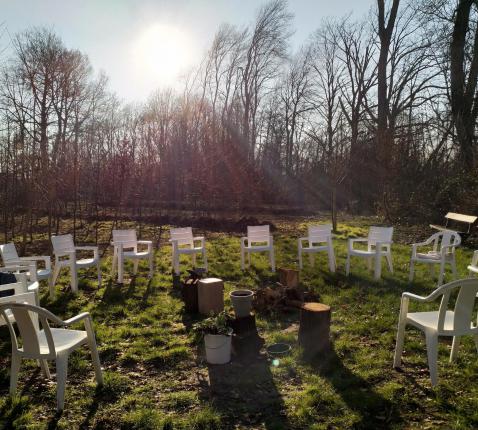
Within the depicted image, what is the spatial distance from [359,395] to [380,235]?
410 cm

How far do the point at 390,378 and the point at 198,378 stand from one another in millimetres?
1544

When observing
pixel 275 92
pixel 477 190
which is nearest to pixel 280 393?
pixel 477 190

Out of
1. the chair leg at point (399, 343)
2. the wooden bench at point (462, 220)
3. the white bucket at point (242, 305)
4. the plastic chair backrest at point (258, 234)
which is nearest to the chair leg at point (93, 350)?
the white bucket at point (242, 305)

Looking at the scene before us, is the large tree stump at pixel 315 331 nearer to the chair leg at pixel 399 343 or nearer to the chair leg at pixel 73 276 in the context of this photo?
the chair leg at pixel 399 343

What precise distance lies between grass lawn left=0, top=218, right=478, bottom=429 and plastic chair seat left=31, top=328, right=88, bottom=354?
45cm

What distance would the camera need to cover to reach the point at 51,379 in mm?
3365

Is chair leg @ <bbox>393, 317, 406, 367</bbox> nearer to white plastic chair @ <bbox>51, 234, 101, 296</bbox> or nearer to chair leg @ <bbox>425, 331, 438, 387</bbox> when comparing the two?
chair leg @ <bbox>425, 331, 438, 387</bbox>

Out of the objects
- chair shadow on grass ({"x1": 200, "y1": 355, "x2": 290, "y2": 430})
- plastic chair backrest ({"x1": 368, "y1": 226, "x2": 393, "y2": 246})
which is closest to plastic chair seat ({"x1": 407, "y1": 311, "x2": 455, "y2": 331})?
chair shadow on grass ({"x1": 200, "y1": 355, "x2": 290, "y2": 430})

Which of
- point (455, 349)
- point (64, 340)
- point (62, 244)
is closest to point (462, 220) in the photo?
point (455, 349)

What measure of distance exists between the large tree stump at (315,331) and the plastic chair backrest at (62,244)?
3.74m

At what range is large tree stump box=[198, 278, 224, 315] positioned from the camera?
4828 mm

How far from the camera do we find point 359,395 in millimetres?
2980

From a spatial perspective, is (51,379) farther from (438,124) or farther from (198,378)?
(438,124)

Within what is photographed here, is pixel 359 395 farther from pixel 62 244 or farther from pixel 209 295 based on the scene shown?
pixel 62 244
